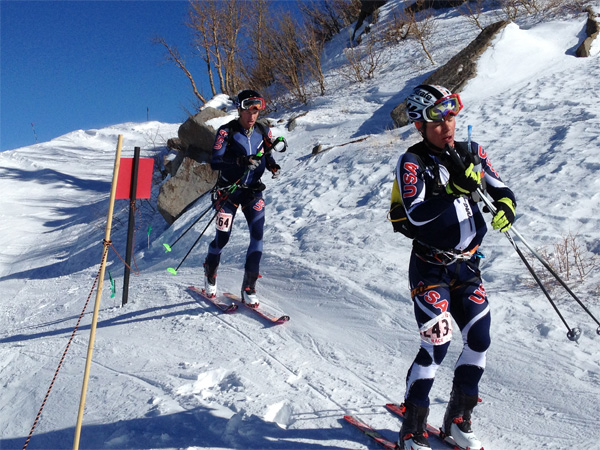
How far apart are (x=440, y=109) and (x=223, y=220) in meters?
3.82

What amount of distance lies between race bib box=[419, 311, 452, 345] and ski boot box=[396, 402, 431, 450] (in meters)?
0.43

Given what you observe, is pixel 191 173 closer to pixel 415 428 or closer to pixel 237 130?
pixel 237 130

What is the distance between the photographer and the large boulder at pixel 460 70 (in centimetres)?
1166

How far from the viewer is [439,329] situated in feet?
10.7

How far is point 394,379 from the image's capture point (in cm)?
470

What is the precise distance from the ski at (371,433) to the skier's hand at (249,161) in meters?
3.15

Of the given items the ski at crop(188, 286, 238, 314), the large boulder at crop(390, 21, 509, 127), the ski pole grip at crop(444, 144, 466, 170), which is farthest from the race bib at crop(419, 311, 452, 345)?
the large boulder at crop(390, 21, 509, 127)

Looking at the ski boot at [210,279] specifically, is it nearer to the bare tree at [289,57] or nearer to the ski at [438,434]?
the ski at [438,434]

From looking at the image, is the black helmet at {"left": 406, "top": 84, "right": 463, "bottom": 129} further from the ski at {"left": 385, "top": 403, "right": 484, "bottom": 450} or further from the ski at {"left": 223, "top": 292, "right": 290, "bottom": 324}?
the ski at {"left": 223, "top": 292, "right": 290, "bottom": 324}

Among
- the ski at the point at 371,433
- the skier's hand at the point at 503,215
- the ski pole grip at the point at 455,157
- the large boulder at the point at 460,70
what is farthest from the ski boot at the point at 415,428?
the large boulder at the point at 460,70

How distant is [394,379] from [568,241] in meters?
2.64

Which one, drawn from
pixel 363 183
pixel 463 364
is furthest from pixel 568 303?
pixel 363 183

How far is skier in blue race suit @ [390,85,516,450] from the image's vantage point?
325 centimetres

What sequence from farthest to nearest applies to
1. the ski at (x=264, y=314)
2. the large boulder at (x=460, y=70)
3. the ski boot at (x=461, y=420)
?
1. the large boulder at (x=460, y=70)
2. the ski at (x=264, y=314)
3. the ski boot at (x=461, y=420)
